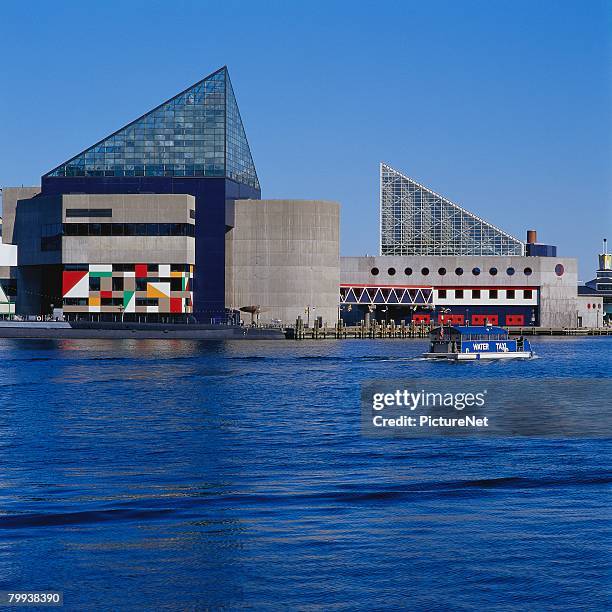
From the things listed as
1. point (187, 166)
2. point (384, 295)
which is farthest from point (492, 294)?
point (187, 166)

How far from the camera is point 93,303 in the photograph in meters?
151

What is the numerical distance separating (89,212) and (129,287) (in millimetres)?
11915

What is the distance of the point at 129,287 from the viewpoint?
15025 centimetres

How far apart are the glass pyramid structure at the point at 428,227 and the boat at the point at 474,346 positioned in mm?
76477

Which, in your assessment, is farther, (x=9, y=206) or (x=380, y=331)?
(x=380, y=331)

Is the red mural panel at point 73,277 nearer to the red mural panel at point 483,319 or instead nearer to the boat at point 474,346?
the boat at point 474,346

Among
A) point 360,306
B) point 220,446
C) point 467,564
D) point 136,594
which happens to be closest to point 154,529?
point 136,594

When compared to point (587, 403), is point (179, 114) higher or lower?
higher

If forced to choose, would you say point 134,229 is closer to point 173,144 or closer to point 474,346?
point 173,144

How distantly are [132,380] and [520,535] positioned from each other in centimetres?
5551

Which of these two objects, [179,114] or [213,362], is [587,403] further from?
[179,114]

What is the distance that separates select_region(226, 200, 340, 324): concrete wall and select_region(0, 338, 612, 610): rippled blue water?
100460 mm

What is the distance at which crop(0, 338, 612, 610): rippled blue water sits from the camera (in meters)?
22.0

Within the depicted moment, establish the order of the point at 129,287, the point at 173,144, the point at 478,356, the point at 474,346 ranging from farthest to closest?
the point at 173,144 → the point at 129,287 → the point at 474,346 → the point at 478,356
